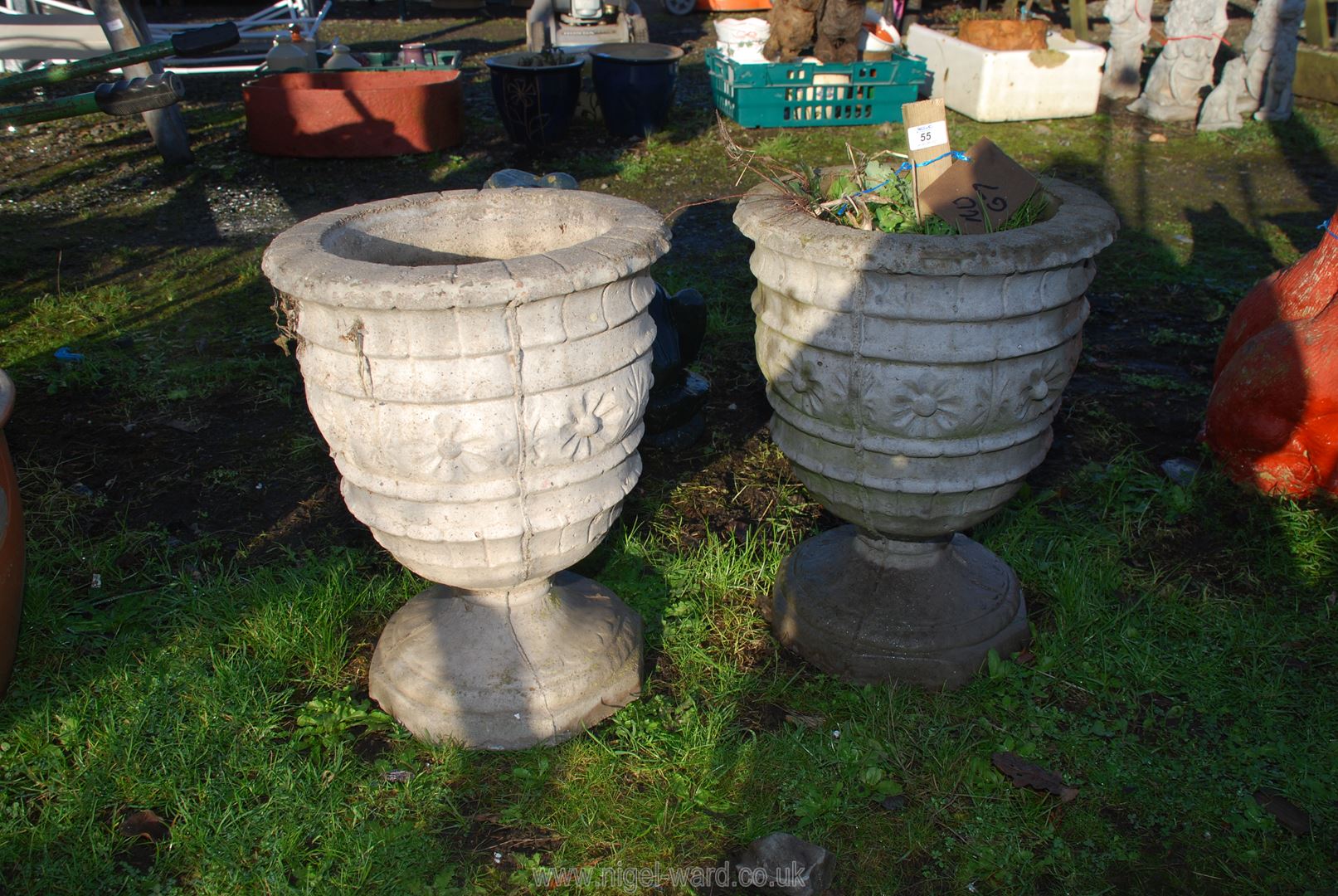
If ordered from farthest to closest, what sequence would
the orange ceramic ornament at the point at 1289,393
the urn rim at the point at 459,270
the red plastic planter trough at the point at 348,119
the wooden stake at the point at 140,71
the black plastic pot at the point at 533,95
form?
the black plastic pot at the point at 533,95
the red plastic planter trough at the point at 348,119
the wooden stake at the point at 140,71
the orange ceramic ornament at the point at 1289,393
the urn rim at the point at 459,270

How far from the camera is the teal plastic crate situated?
23.9 feet

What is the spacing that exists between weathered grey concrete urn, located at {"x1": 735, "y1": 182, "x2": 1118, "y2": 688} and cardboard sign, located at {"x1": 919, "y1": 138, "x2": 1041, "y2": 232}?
0.13 meters

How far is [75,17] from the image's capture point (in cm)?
705

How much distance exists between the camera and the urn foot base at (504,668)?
Result: 246 centimetres

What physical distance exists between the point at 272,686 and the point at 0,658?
2.04 feet

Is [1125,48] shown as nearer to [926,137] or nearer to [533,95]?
[533,95]

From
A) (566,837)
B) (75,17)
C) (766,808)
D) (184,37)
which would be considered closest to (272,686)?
(566,837)

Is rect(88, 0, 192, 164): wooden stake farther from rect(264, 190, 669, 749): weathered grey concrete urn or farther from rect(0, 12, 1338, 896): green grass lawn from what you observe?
rect(264, 190, 669, 749): weathered grey concrete urn

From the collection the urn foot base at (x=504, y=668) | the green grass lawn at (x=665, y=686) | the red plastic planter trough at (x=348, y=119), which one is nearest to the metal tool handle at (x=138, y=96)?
the green grass lawn at (x=665, y=686)

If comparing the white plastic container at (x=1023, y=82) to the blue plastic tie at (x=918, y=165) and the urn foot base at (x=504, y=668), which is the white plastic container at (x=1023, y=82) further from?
the urn foot base at (x=504, y=668)

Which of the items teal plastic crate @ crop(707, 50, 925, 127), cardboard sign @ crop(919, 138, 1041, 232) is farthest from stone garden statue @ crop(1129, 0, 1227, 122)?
cardboard sign @ crop(919, 138, 1041, 232)

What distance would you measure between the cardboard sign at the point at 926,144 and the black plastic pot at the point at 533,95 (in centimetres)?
472

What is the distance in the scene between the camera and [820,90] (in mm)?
7336

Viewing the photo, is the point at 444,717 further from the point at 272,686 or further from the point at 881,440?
the point at 881,440
